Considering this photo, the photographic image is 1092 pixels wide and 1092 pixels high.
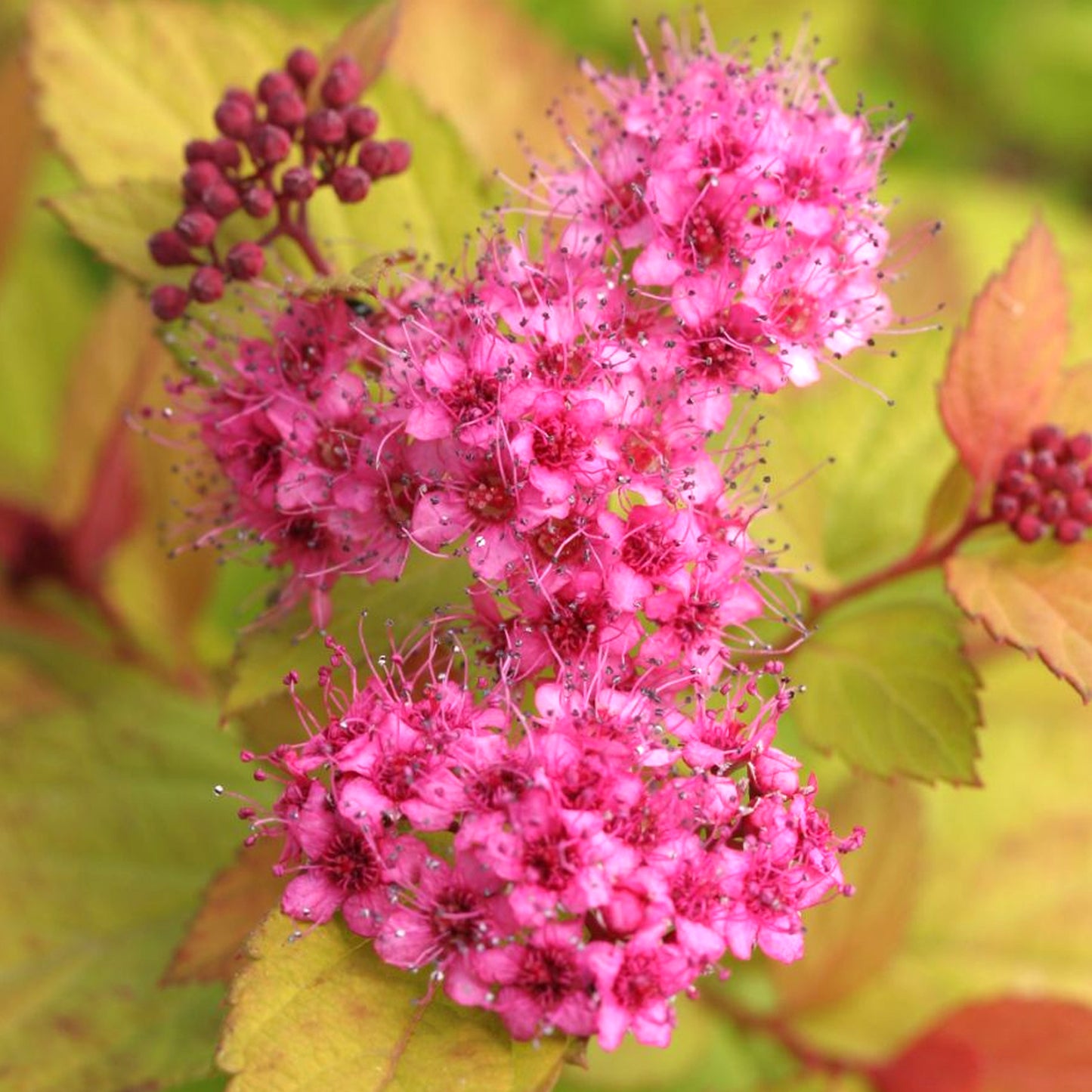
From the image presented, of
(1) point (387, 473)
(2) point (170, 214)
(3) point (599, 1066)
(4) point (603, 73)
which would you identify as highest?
(2) point (170, 214)

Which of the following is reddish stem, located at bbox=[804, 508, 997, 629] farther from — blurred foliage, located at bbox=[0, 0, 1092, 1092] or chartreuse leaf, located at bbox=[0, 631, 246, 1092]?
chartreuse leaf, located at bbox=[0, 631, 246, 1092]

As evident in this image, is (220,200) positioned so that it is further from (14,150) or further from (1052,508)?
(14,150)

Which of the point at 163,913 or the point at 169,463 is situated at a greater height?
the point at 169,463

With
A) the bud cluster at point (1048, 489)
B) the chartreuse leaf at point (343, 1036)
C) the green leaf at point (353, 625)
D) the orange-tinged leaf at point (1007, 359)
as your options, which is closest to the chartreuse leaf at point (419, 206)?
the green leaf at point (353, 625)

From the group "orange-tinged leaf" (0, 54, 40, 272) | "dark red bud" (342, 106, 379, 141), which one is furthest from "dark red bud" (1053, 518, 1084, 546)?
"orange-tinged leaf" (0, 54, 40, 272)

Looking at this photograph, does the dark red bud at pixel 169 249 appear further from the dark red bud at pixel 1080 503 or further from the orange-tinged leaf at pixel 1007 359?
the dark red bud at pixel 1080 503

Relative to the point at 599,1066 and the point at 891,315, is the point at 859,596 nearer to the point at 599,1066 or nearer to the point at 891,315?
the point at 891,315

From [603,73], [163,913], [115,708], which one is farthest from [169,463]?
[603,73]
